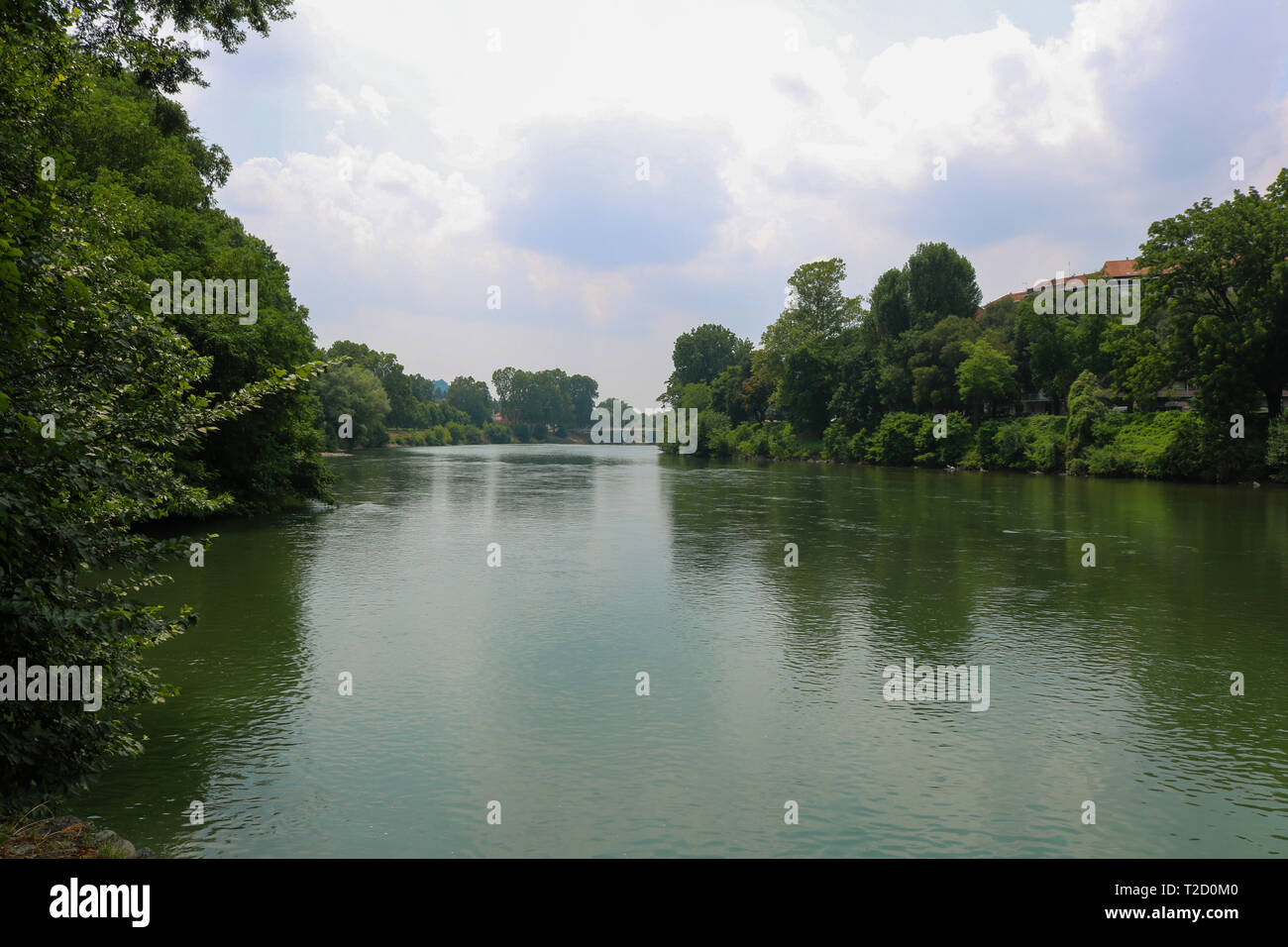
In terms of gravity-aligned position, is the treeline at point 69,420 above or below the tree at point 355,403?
below

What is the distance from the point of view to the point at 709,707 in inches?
418

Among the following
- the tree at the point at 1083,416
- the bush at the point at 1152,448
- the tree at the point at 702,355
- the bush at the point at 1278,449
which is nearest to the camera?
the bush at the point at 1278,449

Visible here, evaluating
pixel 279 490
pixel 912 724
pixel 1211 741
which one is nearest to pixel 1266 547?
pixel 1211 741

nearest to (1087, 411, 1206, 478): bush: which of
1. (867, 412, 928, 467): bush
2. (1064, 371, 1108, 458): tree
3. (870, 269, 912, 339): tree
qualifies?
(1064, 371, 1108, 458): tree

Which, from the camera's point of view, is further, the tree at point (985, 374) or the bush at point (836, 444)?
the bush at point (836, 444)

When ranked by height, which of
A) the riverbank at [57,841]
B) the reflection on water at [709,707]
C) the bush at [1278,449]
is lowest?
the reflection on water at [709,707]

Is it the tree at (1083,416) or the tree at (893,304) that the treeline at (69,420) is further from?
the tree at (893,304)

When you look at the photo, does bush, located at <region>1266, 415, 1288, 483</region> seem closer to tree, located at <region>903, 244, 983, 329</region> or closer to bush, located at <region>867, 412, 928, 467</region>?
bush, located at <region>867, 412, 928, 467</region>

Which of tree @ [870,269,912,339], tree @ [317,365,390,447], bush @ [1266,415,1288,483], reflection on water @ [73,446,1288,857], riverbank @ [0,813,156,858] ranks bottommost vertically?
reflection on water @ [73,446,1288,857]

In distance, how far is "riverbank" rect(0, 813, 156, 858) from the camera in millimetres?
5672

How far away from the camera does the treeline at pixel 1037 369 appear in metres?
47.9

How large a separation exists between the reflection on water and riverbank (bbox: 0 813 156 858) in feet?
2.43

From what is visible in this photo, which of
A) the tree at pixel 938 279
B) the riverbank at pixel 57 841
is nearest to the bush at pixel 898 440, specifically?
the tree at pixel 938 279

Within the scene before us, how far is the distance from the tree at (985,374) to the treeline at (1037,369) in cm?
15
